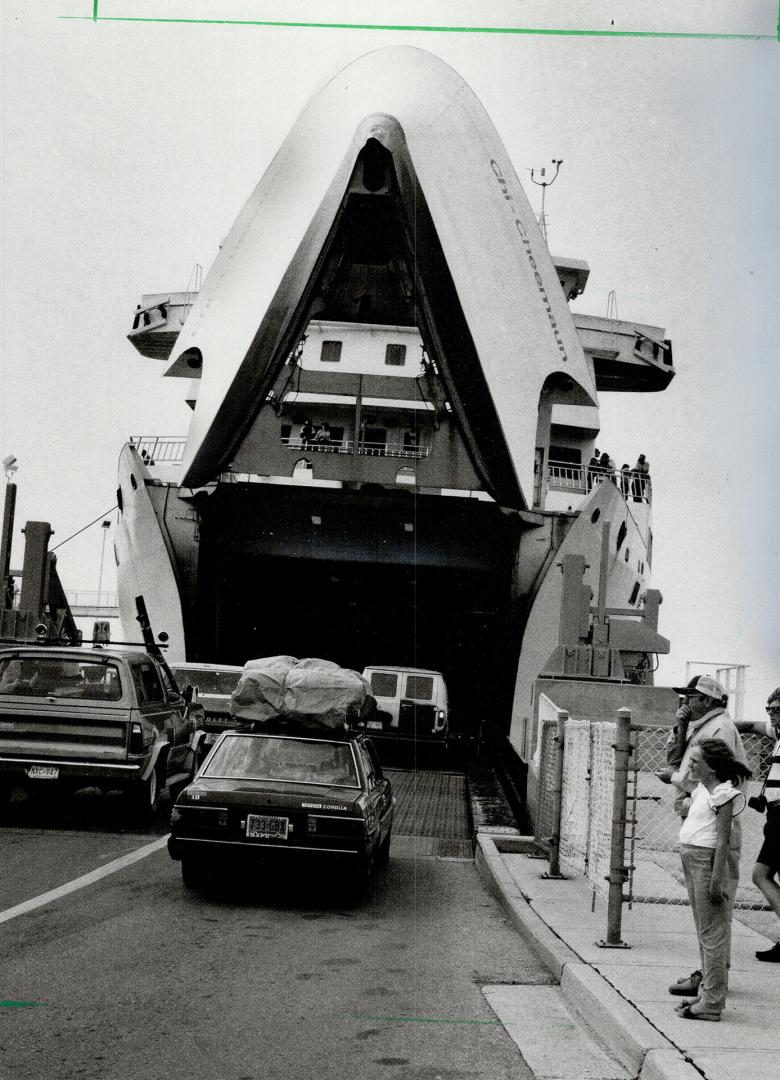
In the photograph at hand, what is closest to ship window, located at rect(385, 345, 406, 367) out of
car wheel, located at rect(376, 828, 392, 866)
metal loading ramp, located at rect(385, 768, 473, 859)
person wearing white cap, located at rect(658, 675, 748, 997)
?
metal loading ramp, located at rect(385, 768, 473, 859)

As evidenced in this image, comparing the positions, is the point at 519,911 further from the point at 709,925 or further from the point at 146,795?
the point at 146,795

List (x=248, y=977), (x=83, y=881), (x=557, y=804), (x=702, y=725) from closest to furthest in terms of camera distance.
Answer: (x=248, y=977) → (x=702, y=725) → (x=83, y=881) → (x=557, y=804)

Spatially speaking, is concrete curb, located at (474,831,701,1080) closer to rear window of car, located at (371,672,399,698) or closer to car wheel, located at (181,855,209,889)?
car wheel, located at (181,855,209,889)

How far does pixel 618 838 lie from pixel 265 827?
2.55 m

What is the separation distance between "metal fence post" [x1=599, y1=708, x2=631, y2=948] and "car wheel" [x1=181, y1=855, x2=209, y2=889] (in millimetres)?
3017

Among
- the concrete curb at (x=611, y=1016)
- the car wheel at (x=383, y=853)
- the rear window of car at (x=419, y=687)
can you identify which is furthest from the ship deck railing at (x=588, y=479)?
the concrete curb at (x=611, y=1016)

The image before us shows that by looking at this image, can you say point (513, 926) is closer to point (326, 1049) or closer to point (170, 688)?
point (326, 1049)

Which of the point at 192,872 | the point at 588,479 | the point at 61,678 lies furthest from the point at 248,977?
the point at 588,479

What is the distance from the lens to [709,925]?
214 inches

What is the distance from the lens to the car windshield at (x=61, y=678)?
11.9 m

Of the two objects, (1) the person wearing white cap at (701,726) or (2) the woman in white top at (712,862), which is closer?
(2) the woman in white top at (712,862)

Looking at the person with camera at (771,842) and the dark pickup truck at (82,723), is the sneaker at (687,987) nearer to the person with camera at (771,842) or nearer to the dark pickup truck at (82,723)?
the person with camera at (771,842)

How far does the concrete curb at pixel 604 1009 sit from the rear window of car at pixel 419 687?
49.8 feet

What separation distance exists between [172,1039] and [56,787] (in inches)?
281
